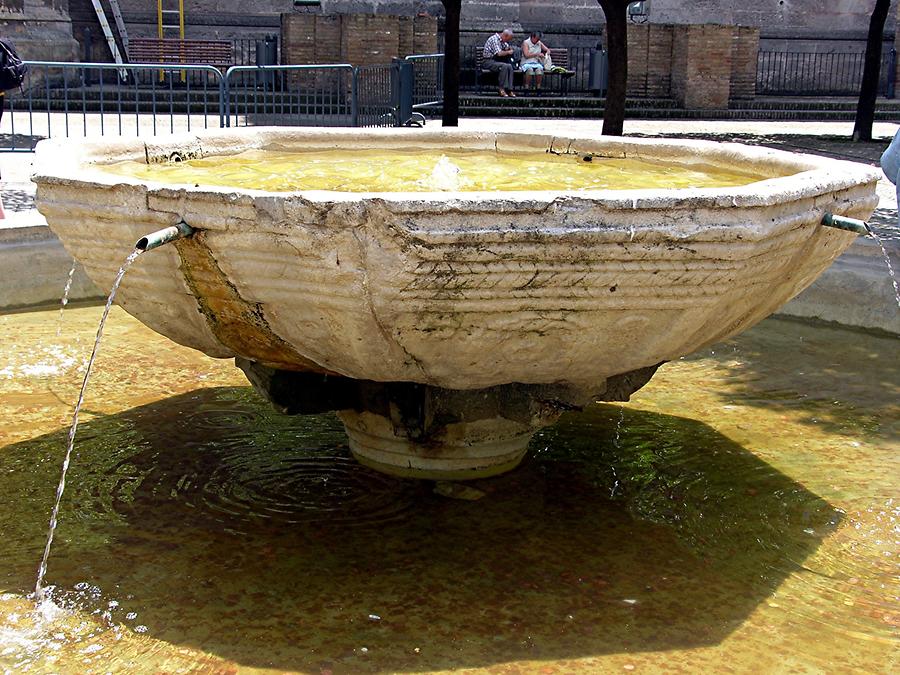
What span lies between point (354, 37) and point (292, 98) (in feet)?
7.38

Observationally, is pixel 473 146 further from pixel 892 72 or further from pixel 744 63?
pixel 892 72

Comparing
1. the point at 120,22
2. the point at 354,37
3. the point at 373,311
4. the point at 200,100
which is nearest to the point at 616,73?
the point at 373,311

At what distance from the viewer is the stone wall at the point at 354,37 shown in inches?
794

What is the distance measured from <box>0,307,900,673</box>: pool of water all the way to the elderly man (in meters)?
16.7

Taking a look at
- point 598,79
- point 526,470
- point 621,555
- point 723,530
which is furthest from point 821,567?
point 598,79

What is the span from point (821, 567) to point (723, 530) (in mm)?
333

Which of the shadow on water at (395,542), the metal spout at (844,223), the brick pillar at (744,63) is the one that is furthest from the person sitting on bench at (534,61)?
the metal spout at (844,223)

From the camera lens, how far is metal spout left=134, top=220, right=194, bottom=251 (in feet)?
9.61

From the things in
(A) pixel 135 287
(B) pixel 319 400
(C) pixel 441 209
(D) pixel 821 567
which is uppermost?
(C) pixel 441 209

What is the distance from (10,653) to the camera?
281cm

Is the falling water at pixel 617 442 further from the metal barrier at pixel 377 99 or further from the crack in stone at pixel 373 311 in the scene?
the metal barrier at pixel 377 99

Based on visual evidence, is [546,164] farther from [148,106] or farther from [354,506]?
[148,106]

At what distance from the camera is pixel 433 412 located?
12.0 ft

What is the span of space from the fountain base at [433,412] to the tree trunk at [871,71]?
43.3 feet
